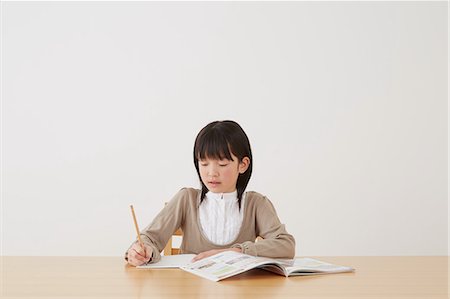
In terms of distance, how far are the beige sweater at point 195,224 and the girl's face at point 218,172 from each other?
105 mm

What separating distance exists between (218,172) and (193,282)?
1.77 feet

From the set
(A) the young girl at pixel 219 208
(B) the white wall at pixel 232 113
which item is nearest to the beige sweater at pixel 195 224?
(A) the young girl at pixel 219 208

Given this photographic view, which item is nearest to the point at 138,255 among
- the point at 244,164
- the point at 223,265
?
the point at 223,265

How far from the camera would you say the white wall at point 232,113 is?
139 inches

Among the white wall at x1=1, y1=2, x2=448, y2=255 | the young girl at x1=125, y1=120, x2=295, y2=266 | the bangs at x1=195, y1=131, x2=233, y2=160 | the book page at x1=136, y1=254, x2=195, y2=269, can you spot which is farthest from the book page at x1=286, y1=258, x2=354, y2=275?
the white wall at x1=1, y1=2, x2=448, y2=255

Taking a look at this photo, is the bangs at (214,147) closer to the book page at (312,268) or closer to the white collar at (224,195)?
the white collar at (224,195)

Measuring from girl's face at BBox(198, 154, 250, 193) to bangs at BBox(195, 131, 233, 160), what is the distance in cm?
1

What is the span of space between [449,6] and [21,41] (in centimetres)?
268

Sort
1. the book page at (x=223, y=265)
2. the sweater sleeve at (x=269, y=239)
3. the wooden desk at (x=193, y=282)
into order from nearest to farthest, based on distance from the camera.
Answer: the wooden desk at (x=193, y=282) → the book page at (x=223, y=265) → the sweater sleeve at (x=269, y=239)

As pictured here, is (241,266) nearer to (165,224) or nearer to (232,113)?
(165,224)

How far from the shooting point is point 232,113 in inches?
139

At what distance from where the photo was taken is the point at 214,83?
11.7 ft

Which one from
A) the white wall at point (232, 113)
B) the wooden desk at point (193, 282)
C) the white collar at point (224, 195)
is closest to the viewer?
the wooden desk at point (193, 282)

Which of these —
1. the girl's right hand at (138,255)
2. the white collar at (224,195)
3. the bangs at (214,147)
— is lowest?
the girl's right hand at (138,255)
